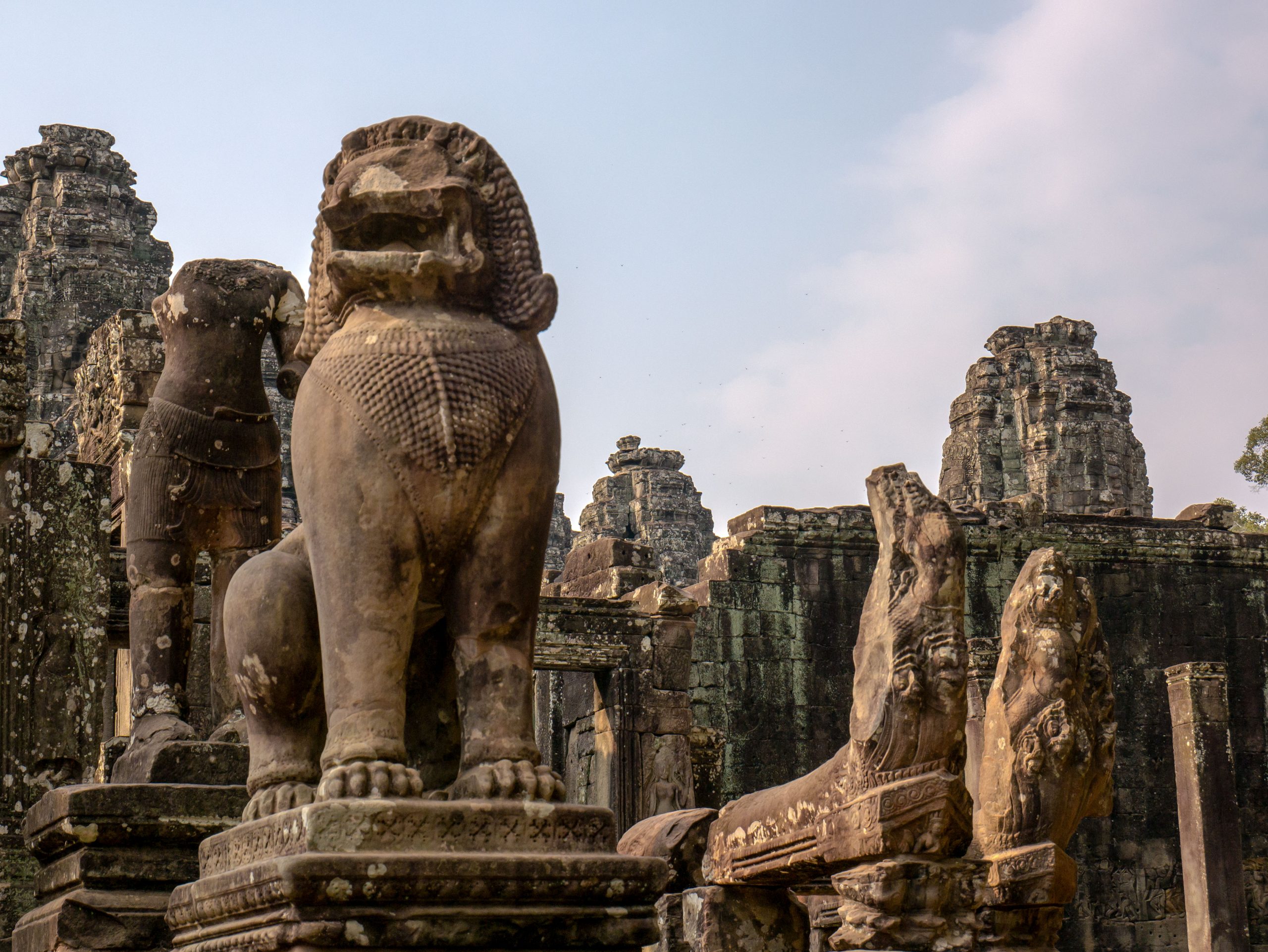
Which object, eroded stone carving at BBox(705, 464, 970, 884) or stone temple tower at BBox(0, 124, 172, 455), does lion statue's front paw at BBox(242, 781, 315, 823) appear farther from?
stone temple tower at BBox(0, 124, 172, 455)

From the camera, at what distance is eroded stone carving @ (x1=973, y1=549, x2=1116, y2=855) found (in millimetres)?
6930

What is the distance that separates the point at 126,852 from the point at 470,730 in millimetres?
1389

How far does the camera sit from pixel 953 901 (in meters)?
6.36

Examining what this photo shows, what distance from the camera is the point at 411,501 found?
3592 mm

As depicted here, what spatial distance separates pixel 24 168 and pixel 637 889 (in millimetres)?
19796

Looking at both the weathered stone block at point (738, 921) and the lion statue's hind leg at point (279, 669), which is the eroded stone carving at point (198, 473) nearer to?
the lion statue's hind leg at point (279, 669)

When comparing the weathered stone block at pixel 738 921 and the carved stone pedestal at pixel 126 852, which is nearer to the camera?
the carved stone pedestal at pixel 126 852

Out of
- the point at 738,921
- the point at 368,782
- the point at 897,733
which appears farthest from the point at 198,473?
the point at 738,921

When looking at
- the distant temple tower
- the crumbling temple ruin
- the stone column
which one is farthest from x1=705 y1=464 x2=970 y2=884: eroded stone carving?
the distant temple tower

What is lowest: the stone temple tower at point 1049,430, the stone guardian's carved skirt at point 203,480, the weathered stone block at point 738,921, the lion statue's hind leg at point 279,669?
the weathered stone block at point 738,921

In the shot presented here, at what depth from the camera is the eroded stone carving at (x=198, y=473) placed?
4.95m

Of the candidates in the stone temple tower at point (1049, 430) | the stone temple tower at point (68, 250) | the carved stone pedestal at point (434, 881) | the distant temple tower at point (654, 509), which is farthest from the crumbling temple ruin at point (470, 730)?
the distant temple tower at point (654, 509)

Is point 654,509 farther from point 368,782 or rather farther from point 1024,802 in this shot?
point 368,782

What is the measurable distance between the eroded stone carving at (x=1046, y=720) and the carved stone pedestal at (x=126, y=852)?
141 inches
